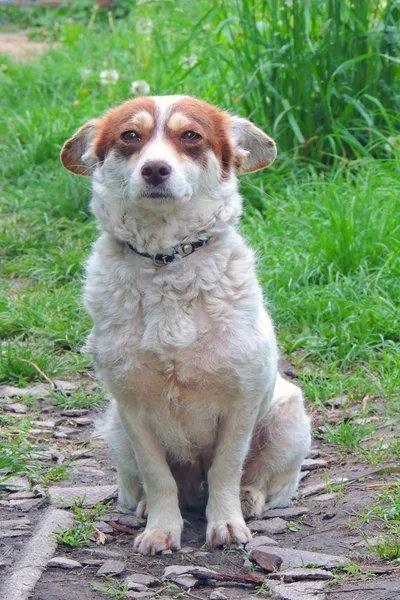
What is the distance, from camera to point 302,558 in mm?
3020

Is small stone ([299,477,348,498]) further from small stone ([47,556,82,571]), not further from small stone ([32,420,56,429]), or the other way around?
small stone ([32,420,56,429])

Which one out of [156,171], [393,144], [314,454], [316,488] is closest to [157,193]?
[156,171]

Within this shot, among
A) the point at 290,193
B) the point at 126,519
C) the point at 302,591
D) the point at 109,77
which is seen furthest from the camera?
the point at 109,77

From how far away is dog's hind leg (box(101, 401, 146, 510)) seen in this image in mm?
3520

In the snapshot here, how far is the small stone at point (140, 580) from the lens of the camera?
2918 mm

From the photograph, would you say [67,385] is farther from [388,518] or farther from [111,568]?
[388,518]

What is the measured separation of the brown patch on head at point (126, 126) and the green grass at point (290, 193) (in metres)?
1.47

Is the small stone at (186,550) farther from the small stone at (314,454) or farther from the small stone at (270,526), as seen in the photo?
the small stone at (314,454)

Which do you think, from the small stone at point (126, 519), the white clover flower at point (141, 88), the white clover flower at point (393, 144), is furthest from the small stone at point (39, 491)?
the white clover flower at point (141, 88)

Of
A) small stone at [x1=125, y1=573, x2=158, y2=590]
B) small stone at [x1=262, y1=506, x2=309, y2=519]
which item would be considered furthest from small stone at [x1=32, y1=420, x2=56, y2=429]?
small stone at [x1=125, y1=573, x2=158, y2=590]

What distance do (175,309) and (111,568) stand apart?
81cm

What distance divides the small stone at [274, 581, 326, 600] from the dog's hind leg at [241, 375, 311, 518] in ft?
2.23

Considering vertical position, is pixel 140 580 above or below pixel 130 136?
below

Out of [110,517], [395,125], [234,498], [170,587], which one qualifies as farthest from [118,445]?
[395,125]
